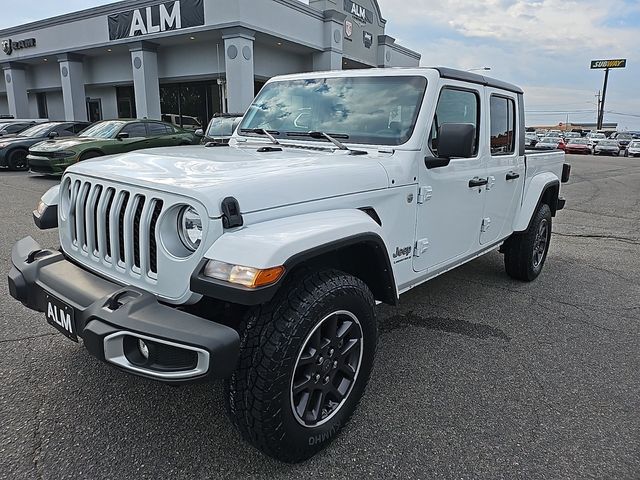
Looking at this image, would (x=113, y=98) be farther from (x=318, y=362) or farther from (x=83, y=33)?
(x=318, y=362)

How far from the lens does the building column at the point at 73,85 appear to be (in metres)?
24.0

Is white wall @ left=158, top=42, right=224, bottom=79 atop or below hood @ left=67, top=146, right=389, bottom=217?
atop

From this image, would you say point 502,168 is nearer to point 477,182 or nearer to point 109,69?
point 477,182

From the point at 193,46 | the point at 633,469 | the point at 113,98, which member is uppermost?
the point at 193,46

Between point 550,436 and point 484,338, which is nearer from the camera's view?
point 550,436

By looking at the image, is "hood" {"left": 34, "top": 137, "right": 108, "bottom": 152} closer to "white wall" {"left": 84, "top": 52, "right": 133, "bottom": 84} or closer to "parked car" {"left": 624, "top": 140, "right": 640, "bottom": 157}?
"white wall" {"left": 84, "top": 52, "right": 133, "bottom": 84}

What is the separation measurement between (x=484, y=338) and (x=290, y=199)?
7.26ft

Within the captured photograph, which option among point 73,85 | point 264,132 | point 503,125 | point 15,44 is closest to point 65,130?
point 73,85

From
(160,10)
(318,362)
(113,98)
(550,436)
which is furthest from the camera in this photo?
(113,98)

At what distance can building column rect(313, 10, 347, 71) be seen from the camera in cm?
2223

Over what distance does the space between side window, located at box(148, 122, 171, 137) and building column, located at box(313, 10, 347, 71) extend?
35.6ft

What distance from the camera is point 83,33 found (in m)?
22.7

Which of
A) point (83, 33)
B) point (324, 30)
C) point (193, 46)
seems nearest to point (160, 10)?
point (193, 46)

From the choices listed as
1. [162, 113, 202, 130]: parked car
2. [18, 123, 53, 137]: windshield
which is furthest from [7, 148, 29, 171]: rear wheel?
[162, 113, 202, 130]: parked car
